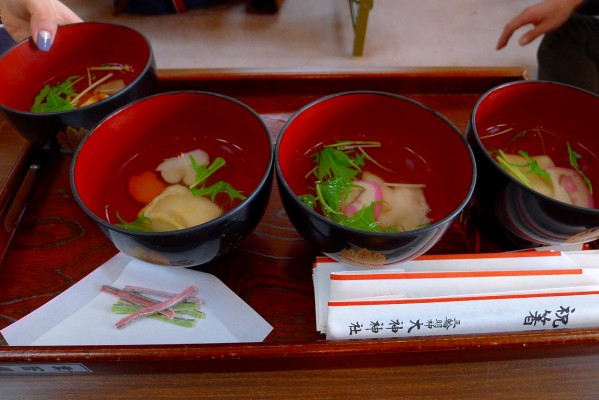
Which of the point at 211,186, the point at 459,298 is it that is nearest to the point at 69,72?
the point at 211,186

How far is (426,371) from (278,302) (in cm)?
23

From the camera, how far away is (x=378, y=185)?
0.78m

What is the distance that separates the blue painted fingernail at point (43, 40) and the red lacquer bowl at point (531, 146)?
800 millimetres

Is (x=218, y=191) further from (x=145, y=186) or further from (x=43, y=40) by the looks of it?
(x=43, y=40)

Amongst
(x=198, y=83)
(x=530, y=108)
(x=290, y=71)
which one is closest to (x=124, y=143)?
(x=198, y=83)

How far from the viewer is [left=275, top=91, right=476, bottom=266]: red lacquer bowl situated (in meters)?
0.63

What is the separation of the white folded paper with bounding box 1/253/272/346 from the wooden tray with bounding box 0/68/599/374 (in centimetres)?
3

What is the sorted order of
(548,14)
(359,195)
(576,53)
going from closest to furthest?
(359,195) < (548,14) < (576,53)

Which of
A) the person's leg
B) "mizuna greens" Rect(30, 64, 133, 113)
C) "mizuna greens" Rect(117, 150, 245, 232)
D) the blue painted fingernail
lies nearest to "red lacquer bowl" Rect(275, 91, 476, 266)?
"mizuna greens" Rect(117, 150, 245, 232)

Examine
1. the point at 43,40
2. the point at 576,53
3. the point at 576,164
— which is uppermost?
the point at 43,40

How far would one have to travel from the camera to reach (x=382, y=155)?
0.85m

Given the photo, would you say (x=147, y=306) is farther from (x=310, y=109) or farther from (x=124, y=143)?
(x=310, y=109)

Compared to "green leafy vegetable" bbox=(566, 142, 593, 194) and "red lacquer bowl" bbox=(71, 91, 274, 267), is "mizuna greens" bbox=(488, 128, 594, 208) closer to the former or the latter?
"green leafy vegetable" bbox=(566, 142, 593, 194)

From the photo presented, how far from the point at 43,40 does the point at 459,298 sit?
88cm
